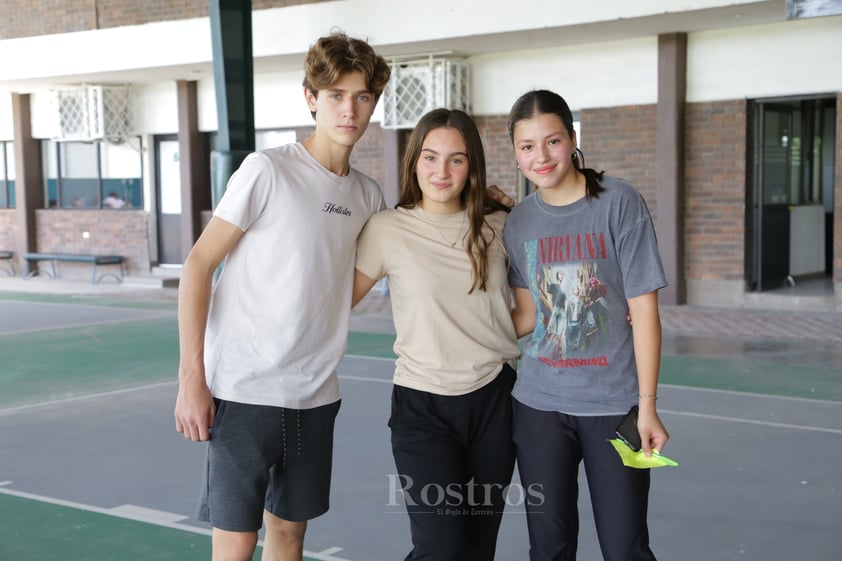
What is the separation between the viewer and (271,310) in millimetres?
3084

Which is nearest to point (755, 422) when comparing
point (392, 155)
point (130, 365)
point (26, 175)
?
point (130, 365)

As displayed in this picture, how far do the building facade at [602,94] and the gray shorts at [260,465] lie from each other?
7.13m

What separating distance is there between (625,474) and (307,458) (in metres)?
0.97

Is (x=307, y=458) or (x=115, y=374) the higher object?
(x=307, y=458)

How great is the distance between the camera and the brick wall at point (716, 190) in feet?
41.8

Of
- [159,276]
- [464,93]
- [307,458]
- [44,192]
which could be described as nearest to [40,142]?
[44,192]

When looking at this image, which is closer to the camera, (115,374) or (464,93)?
(115,374)

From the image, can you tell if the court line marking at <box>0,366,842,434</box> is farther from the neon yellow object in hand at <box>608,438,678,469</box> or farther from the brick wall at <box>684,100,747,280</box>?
the brick wall at <box>684,100,747,280</box>

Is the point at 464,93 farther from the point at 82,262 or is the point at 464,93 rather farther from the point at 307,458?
the point at 307,458

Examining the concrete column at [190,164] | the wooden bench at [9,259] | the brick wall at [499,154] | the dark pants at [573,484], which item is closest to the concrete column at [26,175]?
the wooden bench at [9,259]

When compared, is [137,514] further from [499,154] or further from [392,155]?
[392,155]

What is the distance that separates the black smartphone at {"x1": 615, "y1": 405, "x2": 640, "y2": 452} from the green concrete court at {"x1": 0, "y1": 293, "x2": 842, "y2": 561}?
1.59 m

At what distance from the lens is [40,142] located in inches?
785

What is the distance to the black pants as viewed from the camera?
3.09 meters
